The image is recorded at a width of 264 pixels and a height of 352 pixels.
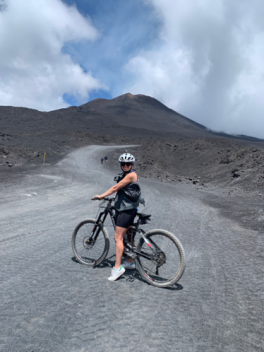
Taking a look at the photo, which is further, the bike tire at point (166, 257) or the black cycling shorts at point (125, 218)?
the black cycling shorts at point (125, 218)

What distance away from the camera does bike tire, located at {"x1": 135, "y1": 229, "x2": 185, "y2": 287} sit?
11.5 feet

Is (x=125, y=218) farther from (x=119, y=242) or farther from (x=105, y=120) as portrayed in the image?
(x=105, y=120)

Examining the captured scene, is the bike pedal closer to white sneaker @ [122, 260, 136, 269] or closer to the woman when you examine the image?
the woman

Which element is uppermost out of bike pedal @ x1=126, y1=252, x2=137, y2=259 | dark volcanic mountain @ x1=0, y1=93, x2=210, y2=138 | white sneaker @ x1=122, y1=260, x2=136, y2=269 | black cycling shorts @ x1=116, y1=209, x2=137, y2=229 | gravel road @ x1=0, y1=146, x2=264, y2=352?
dark volcanic mountain @ x1=0, y1=93, x2=210, y2=138

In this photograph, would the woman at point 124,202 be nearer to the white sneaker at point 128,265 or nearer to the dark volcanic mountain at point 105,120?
the white sneaker at point 128,265

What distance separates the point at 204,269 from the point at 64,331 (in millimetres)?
2770

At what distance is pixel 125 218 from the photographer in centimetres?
380

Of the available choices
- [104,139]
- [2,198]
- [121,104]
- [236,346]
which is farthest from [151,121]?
[236,346]

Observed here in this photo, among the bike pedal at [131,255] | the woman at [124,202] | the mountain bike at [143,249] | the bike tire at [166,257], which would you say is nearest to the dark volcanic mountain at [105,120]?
the mountain bike at [143,249]

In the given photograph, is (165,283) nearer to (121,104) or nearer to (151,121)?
(151,121)

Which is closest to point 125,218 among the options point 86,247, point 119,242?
point 119,242

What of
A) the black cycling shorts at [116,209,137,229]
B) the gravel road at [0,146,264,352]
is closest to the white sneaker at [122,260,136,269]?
the gravel road at [0,146,264,352]

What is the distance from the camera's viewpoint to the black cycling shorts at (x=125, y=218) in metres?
3.80

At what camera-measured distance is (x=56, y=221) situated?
7.21 metres
